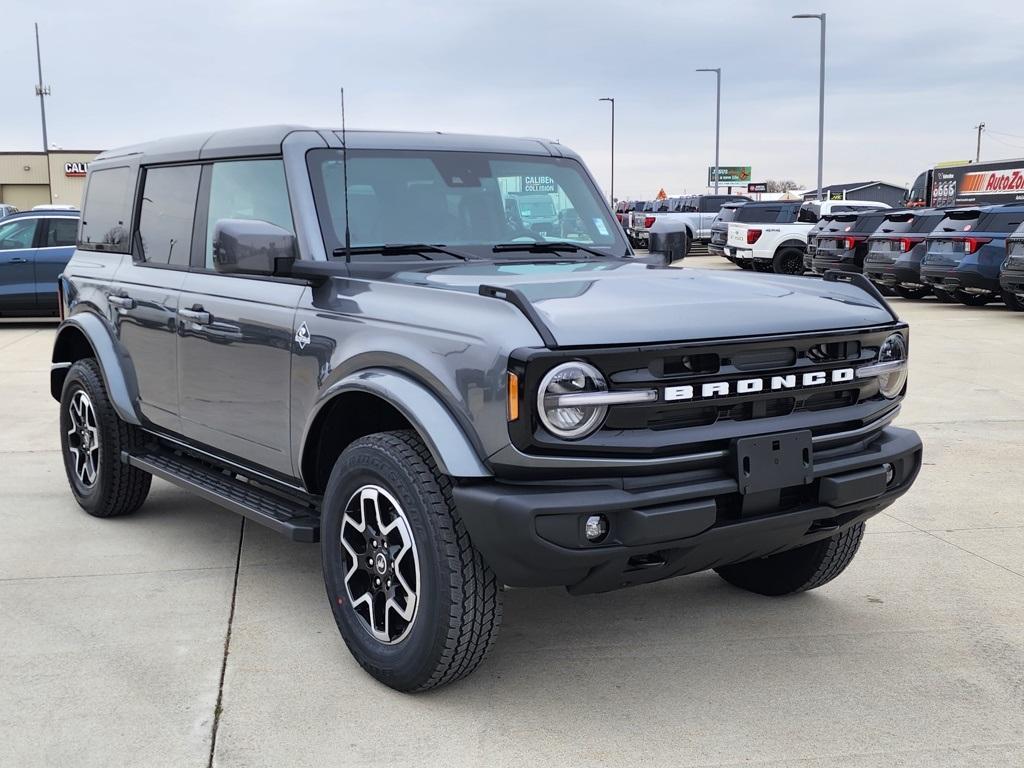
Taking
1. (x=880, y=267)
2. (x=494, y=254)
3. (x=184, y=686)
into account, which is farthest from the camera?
(x=880, y=267)

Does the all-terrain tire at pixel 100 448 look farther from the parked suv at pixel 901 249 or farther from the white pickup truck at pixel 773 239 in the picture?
the white pickup truck at pixel 773 239

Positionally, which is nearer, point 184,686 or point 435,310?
point 435,310

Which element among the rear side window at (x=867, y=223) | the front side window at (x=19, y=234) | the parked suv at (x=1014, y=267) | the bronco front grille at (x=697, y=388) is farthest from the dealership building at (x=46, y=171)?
the bronco front grille at (x=697, y=388)

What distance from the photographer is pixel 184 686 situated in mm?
3758

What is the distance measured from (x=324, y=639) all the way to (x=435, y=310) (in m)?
1.45

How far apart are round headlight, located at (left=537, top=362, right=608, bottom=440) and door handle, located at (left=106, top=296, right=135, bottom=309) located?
2945mm

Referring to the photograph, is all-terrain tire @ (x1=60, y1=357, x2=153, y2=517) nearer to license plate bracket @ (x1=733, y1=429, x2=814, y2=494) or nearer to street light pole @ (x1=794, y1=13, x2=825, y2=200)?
license plate bracket @ (x1=733, y1=429, x2=814, y2=494)

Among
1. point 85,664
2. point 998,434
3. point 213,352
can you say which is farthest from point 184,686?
point 998,434

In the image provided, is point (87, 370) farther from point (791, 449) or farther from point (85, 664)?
point (791, 449)

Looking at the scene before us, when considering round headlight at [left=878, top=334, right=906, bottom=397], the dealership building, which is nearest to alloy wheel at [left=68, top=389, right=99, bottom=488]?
round headlight at [left=878, top=334, right=906, bottom=397]

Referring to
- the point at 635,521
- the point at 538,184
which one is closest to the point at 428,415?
the point at 635,521

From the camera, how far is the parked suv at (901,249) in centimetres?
1934

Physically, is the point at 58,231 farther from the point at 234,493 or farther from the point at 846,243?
the point at 846,243

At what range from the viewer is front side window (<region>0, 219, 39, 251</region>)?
16109mm
